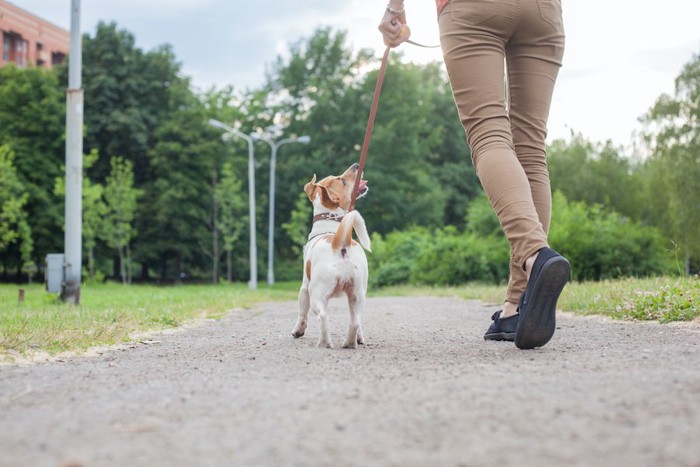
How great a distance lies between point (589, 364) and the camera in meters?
3.10

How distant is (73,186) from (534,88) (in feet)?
27.0

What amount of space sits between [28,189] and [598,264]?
29506 mm

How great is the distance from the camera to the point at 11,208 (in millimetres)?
31562

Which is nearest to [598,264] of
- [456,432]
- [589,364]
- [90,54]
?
[589,364]

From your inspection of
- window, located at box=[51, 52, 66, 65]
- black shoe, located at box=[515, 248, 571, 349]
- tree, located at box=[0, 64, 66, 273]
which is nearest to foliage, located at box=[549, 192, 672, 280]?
black shoe, located at box=[515, 248, 571, 349]

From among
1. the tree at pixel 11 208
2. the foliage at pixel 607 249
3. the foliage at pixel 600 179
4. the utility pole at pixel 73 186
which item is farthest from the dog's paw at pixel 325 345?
the foliage at pixel 600 179

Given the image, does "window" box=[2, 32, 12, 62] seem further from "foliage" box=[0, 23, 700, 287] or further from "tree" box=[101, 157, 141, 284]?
"tree" box=[101, 157, 141, 284]

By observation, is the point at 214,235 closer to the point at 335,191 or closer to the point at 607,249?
the point at 607,249

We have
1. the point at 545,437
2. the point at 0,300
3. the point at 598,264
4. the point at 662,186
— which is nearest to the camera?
the point at 545,437

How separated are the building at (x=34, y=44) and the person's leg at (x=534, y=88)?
27.4 meters

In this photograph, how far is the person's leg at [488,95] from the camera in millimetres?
3850

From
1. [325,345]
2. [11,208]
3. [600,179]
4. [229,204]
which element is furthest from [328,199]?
[600,179]

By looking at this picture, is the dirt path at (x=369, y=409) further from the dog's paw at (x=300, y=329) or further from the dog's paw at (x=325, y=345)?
the dog's paw at (x=300, y=329)

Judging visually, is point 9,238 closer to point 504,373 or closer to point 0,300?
point 0,300
